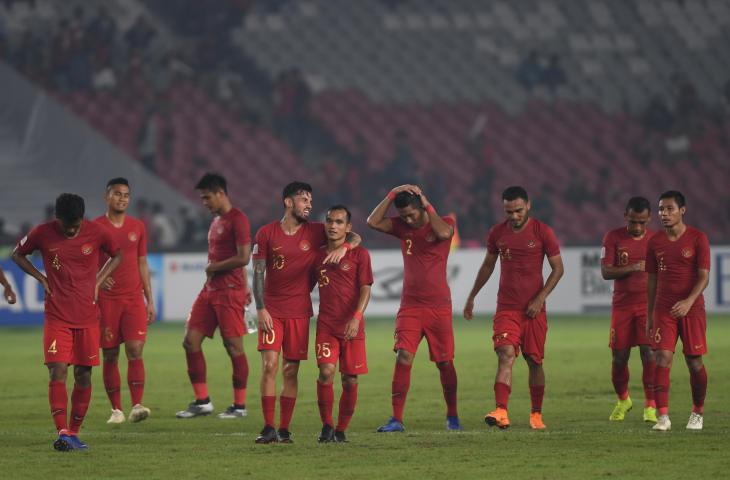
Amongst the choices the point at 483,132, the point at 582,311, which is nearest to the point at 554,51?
the point at 483,132

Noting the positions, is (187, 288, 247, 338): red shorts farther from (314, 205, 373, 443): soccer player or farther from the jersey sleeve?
the jersey sleeve

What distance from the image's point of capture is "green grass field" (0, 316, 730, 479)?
7.99m

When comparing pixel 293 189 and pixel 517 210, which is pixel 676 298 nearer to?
pixel 517 210

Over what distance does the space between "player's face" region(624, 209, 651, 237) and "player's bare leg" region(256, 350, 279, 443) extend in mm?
3448

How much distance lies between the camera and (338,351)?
374 inches

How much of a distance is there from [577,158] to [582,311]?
375 inches

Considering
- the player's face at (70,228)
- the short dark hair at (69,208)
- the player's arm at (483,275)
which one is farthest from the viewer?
the player's arm at (483,275)

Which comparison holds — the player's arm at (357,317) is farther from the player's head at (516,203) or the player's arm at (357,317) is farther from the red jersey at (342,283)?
the player's head at (516,203)

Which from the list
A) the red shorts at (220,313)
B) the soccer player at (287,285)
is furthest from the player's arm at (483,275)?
the red shorts at (220,313)

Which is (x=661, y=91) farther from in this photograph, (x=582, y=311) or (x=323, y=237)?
(x=323, y=237)

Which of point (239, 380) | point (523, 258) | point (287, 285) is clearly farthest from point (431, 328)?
point (239, 380)

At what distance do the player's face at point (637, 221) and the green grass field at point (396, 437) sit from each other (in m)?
1.58

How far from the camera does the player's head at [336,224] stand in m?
9.29

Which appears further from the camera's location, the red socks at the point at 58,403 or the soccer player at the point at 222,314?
the soccer player at the point at 222,314
